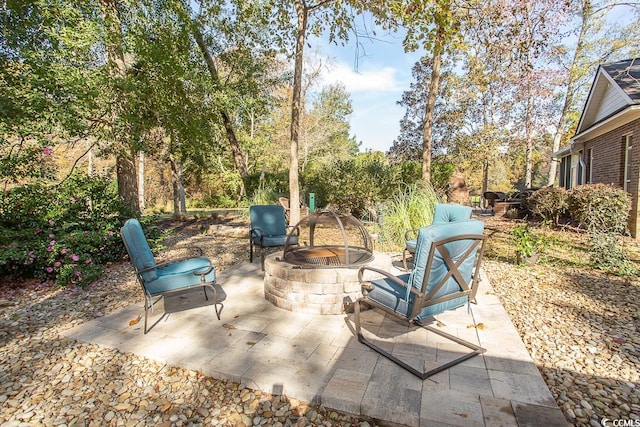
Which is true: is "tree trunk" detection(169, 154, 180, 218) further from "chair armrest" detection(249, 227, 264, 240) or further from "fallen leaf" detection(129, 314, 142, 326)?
"fallen leaf" detection(129, 314, 142, 326)

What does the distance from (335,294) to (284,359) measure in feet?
3.26

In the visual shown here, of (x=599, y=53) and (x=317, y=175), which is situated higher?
(x=599, y=53)

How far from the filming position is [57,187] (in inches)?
214

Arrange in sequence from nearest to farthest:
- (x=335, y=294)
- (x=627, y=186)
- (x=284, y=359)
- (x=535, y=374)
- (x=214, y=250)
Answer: (x=535, y=374)
(x=284, y=359)
(x=335, y=294)
(x=214, y=250)
(x=627, y=186)

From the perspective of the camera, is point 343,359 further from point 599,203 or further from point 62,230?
point 599,203

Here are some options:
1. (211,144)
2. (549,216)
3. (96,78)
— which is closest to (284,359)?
(96,78)

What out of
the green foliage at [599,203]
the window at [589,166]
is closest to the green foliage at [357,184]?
the green foliage at [599,203]

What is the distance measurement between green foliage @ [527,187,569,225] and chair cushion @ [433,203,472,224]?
5761mm

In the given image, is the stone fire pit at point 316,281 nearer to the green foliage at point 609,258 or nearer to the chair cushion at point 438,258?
the chair cushion at point 438,258

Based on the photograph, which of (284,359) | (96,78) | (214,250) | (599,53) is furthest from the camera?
(599,53)

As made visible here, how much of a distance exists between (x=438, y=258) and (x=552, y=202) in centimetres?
923

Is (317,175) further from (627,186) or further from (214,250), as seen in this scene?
(627,186)

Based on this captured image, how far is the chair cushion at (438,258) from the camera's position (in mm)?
2246

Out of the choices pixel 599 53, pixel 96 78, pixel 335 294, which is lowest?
pixel 335 294
